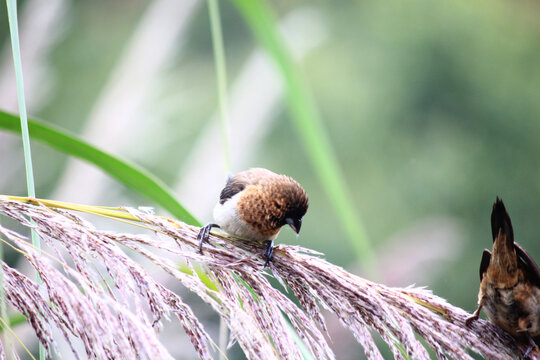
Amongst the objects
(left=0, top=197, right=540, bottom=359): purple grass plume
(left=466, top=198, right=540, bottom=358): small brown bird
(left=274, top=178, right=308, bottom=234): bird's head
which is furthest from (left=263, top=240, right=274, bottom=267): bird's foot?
(left=466, top=198, right=540, bottom=358): small brown bird

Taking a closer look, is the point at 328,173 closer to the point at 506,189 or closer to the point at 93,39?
the point at 506,189

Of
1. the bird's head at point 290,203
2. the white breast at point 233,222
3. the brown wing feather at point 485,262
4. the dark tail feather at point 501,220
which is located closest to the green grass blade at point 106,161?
the white breast at point 233,222

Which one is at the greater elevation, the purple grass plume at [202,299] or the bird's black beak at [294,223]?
the bird's black beak at [294,223]

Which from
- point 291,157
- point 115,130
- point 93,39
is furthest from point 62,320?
point 93,39

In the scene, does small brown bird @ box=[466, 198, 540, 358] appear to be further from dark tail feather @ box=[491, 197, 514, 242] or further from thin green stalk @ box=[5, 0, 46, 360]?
thin green stalk @ box=[5, 0, 46, 360]

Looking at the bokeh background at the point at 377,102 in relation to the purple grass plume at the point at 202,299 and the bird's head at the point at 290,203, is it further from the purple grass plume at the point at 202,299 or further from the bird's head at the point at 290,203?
the purple grass plume at the point at 202,299

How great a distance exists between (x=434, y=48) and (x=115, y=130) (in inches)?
216

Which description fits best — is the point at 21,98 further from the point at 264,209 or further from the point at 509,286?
the point at 509,286

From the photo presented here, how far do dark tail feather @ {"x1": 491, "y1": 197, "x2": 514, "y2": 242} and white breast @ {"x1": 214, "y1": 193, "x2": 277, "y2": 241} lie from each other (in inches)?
25.9

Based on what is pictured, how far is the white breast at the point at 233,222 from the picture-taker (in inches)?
68.4

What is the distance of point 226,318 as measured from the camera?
3.59 ft

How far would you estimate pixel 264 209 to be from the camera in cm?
186

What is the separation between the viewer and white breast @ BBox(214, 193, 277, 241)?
1.74m

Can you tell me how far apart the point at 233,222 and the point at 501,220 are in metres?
0.81
